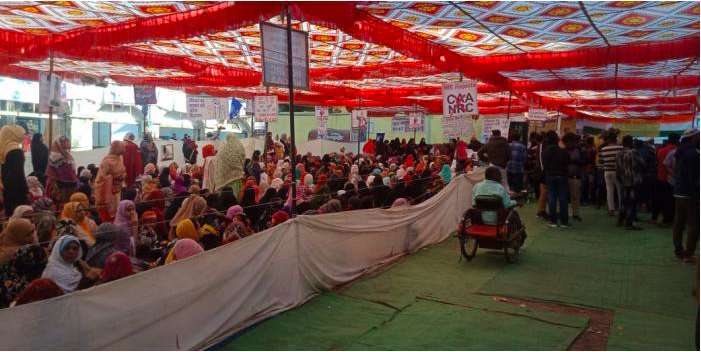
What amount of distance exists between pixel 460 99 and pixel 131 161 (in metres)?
5.37

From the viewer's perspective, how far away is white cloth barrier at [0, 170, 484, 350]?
300cm

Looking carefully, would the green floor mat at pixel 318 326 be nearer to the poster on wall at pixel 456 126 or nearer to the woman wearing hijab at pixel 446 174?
the poster on wall at pixel 456 126

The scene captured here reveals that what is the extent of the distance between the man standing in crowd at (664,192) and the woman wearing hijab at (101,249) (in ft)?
23.5

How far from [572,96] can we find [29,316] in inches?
682

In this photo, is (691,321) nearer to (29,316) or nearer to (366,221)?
(366,221)

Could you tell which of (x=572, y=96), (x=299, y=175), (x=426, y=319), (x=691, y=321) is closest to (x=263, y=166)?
(x=299, y=175)

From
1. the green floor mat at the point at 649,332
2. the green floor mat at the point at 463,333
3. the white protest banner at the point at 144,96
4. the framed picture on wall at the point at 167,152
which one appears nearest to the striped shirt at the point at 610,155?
the green floor mat at the point at 649,332

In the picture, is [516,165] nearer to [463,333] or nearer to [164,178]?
[164,178]

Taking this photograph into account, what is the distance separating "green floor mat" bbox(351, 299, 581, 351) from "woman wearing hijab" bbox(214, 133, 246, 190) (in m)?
4.44

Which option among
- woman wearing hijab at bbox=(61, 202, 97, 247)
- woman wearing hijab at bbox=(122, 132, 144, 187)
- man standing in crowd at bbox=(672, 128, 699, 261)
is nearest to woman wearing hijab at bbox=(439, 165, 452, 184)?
man standing in crowd at bbox=(672, 128, 699, 261)

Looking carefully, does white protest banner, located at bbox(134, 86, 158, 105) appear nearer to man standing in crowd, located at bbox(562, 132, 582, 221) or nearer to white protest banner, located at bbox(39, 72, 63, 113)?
white protest banner, located at bbox(39, 72, 63, 113)

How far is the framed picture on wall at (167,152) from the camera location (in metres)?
15.0

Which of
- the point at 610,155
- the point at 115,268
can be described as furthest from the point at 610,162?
the point at 115,268

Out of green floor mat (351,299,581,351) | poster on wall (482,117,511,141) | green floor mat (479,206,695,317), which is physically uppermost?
poster on wall (482,117,511,141)
